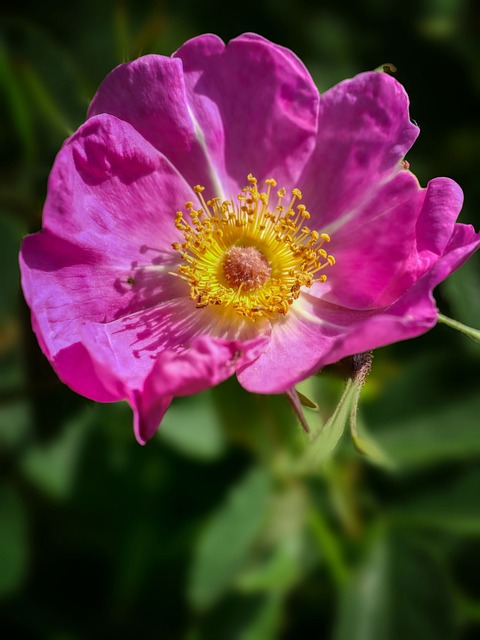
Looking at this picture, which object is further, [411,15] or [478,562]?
[411,15]

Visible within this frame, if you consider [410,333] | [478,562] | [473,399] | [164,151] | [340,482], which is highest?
[164,151]

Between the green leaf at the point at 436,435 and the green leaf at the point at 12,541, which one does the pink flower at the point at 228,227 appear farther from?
the green leaf at the point at 12,541

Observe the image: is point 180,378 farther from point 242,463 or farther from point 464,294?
point 242,463

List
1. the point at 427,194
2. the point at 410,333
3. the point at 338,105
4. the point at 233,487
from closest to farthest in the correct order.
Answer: the point at 410,333 < the point at 427,194 < the point at 338,105 < the point at 233,487

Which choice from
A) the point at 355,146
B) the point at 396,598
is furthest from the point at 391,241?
the point at 396,598

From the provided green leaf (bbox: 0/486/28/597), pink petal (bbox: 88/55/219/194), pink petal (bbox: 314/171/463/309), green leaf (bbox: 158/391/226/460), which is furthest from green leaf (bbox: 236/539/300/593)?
pink petal (bbox: 88/55/219/194)

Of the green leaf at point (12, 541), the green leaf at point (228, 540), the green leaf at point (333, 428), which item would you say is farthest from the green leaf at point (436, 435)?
the green leaf at point (12, 541)

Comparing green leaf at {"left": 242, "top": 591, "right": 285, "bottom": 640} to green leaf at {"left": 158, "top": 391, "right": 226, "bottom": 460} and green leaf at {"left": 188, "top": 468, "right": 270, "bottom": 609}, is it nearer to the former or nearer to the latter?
green leaf at {"left": 188, "top": 468, "right": 270, "bottom": 609}

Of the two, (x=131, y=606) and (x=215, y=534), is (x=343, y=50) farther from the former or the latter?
(x=131, y=606)

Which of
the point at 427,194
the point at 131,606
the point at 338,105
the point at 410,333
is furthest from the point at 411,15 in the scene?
the point at 131,606
